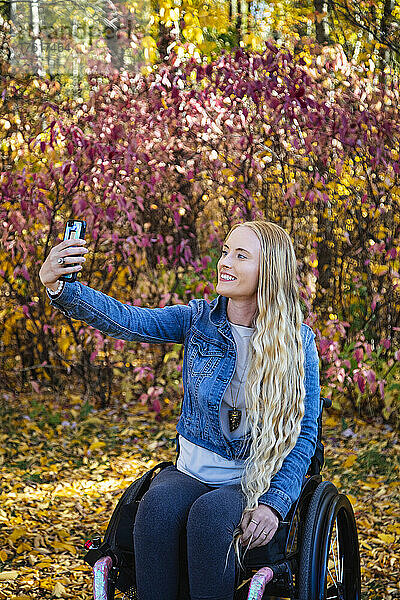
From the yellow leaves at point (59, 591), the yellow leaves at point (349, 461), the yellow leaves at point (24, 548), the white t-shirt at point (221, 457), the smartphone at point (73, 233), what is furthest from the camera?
the yellow leaves at point (349, 461)

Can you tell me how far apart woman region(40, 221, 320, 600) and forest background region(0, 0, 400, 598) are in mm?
1637

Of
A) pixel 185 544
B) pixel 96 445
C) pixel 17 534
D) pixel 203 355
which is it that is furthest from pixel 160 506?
pixel 96 445

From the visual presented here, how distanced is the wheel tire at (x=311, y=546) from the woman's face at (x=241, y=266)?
556mm

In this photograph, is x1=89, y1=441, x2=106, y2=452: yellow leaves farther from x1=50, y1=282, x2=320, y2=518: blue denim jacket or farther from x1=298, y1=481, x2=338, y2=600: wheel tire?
x1=298, y1=481, x2=338, y2=600: wheel tire

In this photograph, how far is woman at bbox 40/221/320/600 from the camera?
1771 mm

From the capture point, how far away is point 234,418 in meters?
1.98

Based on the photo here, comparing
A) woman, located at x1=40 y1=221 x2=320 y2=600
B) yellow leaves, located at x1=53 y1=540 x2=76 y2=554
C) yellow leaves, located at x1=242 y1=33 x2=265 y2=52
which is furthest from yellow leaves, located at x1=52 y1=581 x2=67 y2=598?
yellow leaves, located at x1=242 y1=33 x2=265 y2=52

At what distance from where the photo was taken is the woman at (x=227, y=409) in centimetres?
177

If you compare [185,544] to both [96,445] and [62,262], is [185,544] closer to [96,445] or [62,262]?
[62,262]

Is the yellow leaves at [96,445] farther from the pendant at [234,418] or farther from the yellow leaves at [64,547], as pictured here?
the pendant at [234,418]

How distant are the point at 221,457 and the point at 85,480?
191 cm

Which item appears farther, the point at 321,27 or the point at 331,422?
the point at 321,27

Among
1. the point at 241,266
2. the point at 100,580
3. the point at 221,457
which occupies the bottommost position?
the point at 100,580

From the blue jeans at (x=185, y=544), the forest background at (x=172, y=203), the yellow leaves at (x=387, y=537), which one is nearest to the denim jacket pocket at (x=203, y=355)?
the blue jeans at (x=185, y=544)
